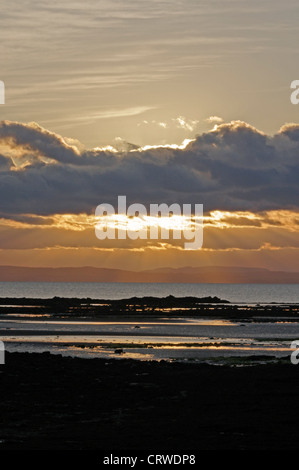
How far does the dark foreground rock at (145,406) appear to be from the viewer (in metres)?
25.4

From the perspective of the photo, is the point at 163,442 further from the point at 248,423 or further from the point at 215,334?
the point at 215,334

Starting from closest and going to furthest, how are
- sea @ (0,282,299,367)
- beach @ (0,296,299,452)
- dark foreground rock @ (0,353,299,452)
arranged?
dark foreground rock @ (0,353,299,452)
beach @ (0,296,299,452)
sea @ (0,282,299,367)

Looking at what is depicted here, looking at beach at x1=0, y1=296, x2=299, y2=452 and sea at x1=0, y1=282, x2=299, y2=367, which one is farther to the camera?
sea at x1=0, y1=282, x2=299, y2=367

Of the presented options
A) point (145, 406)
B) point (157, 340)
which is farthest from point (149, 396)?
point (157, 340)

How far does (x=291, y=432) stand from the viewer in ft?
87.0

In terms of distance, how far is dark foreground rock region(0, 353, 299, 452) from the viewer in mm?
25375

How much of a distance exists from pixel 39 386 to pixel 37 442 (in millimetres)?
11588

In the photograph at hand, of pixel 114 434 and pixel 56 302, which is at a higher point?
pixel 56 302

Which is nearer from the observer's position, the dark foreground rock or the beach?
the dark foreground rock

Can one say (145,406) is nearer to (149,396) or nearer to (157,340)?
(149,396)

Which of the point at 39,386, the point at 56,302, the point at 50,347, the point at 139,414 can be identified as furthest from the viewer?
the point at 56,302

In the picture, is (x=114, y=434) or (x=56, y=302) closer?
(x=114, y=434)

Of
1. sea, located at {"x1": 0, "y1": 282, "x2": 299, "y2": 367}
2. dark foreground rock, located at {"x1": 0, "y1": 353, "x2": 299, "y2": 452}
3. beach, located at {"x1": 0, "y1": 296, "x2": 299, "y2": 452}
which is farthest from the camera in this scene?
sea, located at {"x1": 0, "y1": 282, "x2": 299, "y2": 367}

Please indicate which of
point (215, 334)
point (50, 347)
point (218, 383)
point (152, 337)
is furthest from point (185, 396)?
point (215, 334)
